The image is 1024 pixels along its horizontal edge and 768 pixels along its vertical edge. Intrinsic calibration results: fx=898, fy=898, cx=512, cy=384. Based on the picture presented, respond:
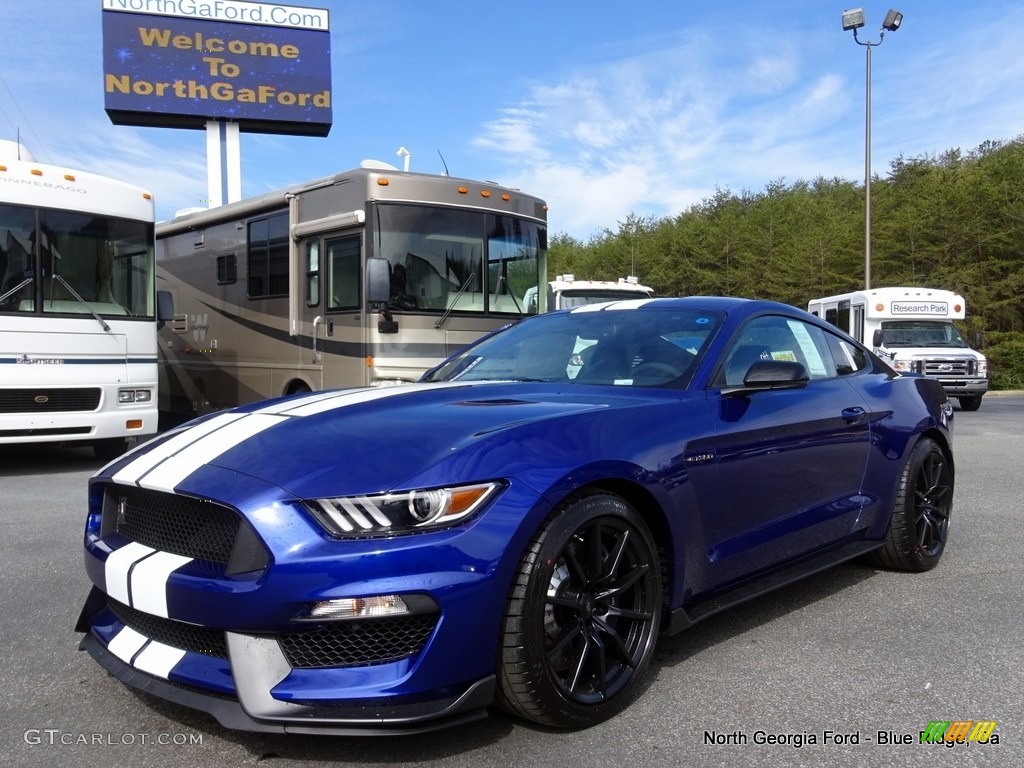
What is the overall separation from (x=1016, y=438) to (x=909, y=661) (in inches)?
385

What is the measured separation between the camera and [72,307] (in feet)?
28.6

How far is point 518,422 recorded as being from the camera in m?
2.87

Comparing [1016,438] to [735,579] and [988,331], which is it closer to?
[735,579]

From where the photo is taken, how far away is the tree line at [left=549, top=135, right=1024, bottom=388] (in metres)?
31.7

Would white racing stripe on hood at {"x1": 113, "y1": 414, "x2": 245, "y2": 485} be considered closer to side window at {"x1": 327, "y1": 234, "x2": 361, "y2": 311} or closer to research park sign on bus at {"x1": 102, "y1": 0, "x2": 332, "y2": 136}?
side window at {"x1": 327, "y1": 234, "x2": 361, "y2": 311}

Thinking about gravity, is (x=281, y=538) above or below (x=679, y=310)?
below

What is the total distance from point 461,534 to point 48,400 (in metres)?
7.26

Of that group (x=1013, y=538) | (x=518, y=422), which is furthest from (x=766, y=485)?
(x=1013, y=538)

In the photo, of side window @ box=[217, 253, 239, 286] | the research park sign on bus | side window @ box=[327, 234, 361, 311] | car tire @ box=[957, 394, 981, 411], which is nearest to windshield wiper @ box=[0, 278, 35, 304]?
side window @ box=[327, 234, 361, 311]

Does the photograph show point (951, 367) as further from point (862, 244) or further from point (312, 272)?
point (862, 244)

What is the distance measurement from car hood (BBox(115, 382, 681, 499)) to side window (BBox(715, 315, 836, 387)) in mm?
498

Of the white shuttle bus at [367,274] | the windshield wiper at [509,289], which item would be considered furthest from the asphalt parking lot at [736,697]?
the windshield wiper at [509,289]

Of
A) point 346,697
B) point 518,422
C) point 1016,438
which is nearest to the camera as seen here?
point 346,697

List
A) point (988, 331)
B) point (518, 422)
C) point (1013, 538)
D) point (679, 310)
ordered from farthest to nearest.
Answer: point (988, 331) < point (1013, 538) < point (679, 310) < point (518, 422)
